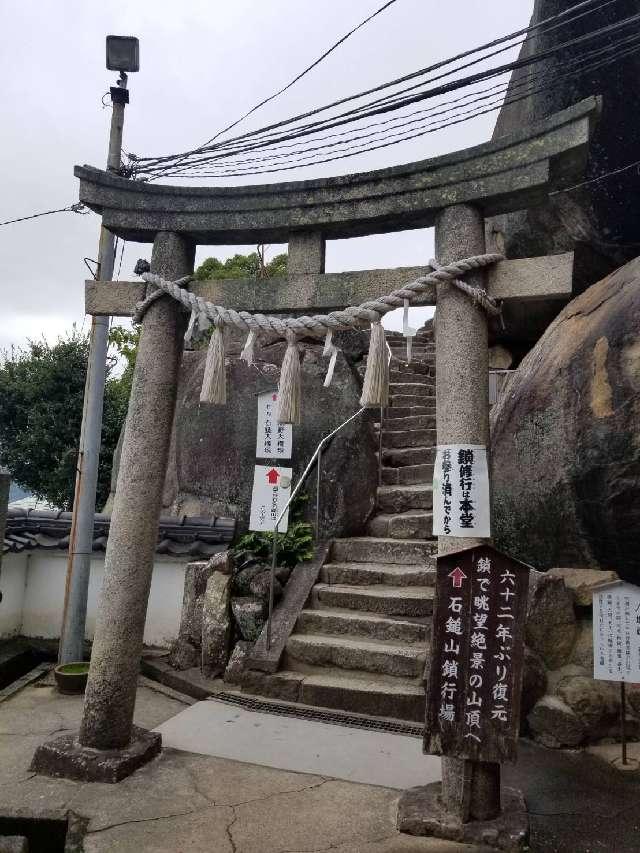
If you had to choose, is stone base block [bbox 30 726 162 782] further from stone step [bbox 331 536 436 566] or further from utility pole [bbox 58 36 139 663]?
stone step [bbox 331 536 436 566]

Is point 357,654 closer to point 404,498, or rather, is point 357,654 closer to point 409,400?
point 404,498

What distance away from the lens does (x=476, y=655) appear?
140 inches

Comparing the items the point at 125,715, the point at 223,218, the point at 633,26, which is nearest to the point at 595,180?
the point at 633,26

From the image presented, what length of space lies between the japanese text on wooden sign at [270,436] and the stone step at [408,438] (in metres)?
3.35

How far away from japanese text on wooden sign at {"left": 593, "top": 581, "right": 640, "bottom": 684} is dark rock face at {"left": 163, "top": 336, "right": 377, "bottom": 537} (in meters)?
3.83

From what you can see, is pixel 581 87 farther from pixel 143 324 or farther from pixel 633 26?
pixel 143 324

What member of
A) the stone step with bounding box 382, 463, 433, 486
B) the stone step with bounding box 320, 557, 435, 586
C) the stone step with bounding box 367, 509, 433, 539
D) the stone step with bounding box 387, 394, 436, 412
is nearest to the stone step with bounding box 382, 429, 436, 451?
the stone step with bounding box 382, 463, 433, 486

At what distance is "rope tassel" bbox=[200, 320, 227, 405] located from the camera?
14.9 feet

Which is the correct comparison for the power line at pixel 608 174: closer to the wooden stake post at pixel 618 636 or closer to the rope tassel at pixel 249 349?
the wooden stake post at pixel 618 636

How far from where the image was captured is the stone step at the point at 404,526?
8.06 meters

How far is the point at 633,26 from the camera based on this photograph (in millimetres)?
8023

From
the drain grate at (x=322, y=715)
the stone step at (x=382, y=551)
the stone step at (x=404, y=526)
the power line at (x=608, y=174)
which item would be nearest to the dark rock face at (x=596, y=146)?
the power line at (x=608, y=174)

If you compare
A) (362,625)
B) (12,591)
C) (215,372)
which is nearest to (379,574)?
(362,625)

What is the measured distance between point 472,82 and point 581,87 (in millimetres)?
3750
